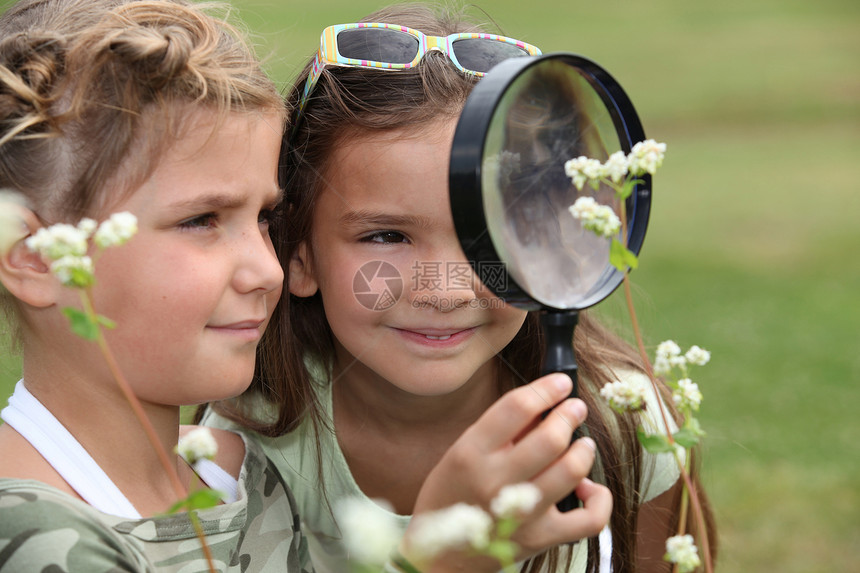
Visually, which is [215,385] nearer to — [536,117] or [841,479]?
[536,117]

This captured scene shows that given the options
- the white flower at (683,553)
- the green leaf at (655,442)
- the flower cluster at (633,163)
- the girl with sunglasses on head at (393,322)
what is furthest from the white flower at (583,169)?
the girl with sunglasses on head at (393,322)

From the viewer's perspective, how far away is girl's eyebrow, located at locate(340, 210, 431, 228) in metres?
2.13

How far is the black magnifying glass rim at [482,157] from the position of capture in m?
1.37

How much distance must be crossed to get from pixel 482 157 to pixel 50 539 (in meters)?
0.89

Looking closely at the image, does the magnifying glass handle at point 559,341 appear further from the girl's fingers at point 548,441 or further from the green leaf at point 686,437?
the green leaf at point 686,437

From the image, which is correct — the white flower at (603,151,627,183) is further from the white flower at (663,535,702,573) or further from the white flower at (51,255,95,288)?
the white flower at (51,255,95,288)

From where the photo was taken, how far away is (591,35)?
19359 millimetres

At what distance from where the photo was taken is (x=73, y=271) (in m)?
1.07

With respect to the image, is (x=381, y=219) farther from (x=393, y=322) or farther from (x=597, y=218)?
(x=597, y=218)

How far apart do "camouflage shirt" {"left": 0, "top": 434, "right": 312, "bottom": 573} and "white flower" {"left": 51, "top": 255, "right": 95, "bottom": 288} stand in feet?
2.08

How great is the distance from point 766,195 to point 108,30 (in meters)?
9.51

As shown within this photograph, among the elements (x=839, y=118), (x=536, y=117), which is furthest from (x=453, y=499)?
(x=839, y=118)

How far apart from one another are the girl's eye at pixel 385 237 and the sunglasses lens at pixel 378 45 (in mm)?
405

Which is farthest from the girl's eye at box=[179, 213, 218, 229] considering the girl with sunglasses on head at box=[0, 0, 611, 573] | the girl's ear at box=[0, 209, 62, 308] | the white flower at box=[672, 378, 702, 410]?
the white flower at box=[672, 378, 702, 410]
